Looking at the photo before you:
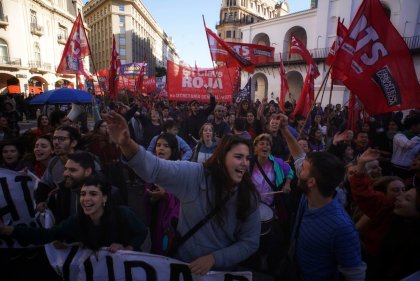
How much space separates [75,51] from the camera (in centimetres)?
612

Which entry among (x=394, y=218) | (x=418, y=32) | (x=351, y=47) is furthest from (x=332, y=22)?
(x=394, y=218)

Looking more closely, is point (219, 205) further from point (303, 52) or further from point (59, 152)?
point (303, 52)

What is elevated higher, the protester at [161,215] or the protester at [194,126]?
the protester at [194,126]

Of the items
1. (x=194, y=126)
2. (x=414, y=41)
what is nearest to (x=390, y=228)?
(x=194, y=126)

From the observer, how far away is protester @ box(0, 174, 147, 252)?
6.61 ft

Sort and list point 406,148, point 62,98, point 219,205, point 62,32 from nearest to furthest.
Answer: point 219,205
point 406,148
point 62,98
point 62,32

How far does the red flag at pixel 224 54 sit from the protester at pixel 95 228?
20.4ft

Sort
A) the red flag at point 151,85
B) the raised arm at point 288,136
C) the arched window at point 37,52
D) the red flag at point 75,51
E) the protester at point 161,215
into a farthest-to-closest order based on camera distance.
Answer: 1. the arched window at point 37,52
2. the red flag at point 151,85
3. the red flag at point 75,51
4. the raised arm at point 288,136
5. the protester at point 161,215

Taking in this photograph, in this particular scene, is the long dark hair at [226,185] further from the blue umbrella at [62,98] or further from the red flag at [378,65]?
the blue umbrella at [62,98]

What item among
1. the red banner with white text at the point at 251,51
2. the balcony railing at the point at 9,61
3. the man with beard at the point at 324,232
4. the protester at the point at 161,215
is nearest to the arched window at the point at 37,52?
the balcony railing at the point at 9,61

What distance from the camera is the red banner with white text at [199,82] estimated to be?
8.40 metres

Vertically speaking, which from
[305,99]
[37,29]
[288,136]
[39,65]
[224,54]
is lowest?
[288,136]

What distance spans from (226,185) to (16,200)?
7.81ft

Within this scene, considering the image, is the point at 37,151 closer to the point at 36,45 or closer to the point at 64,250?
the point at 64,250
